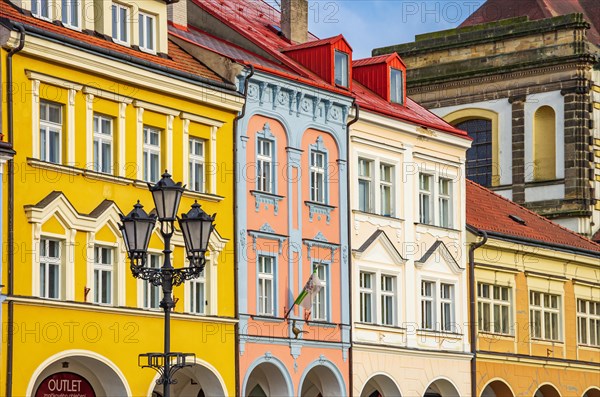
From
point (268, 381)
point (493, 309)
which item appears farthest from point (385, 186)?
point (268, 381)

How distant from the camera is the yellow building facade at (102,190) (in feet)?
118

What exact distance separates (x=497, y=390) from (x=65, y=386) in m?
19.6

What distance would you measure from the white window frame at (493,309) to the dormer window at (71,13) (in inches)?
743

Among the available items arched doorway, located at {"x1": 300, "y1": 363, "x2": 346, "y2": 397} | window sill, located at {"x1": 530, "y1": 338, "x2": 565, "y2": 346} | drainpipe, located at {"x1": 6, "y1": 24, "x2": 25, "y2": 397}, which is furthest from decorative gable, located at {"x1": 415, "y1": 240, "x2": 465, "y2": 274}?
drainpipe, located at {"x1": 6, "y1": 24, "x2": 25, "y2": 397}

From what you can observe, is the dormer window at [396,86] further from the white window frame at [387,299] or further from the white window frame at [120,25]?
the white window frame at [120,25]

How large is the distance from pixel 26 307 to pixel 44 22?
6.35 m

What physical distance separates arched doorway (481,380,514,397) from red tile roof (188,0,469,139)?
7.92 metres

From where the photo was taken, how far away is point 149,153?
4025 cm

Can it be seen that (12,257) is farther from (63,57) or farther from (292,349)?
(292,349)

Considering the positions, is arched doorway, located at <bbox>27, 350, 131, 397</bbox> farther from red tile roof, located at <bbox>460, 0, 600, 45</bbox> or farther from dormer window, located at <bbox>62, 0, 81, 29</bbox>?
red tile roof, located at <bbox>460, 0, 600, 45</bbox>

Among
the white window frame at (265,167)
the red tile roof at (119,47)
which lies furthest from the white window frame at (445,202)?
the red tile roof at (119,47)

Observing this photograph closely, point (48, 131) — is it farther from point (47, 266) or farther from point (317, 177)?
point (317, 177)

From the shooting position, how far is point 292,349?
145ft

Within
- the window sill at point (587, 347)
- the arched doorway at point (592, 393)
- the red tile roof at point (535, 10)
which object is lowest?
the arched doorway at point (592, 393)
